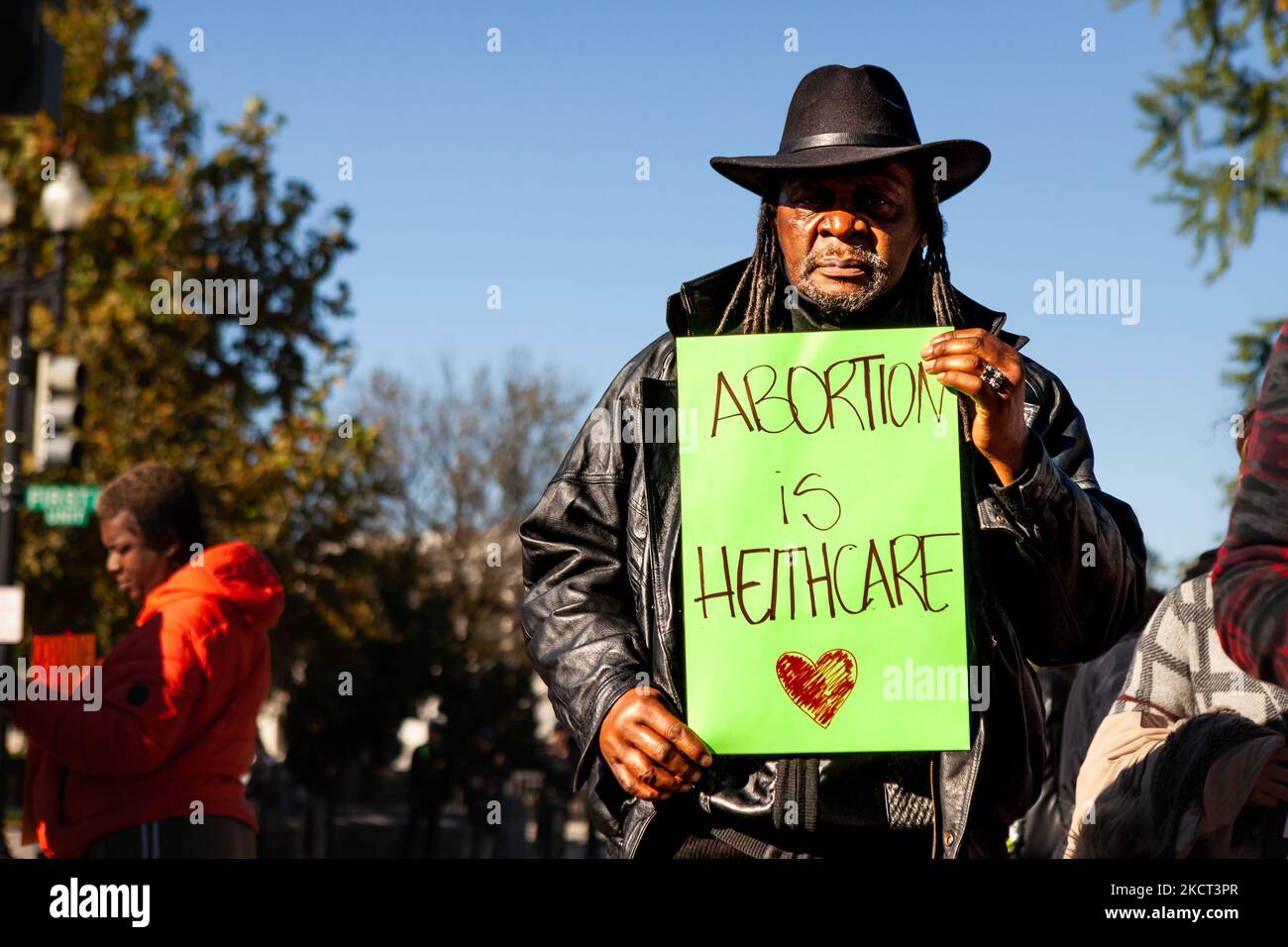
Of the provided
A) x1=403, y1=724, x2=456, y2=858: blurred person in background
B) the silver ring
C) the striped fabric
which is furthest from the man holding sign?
x1=403, y1=724, x2=456, y2=858: blurred person in background

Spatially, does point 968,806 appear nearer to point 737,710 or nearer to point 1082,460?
point 737,710

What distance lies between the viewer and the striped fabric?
1.87 m

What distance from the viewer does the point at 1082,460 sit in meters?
2.49

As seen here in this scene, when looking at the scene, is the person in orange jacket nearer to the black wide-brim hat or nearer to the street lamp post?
the black wide-brim hat

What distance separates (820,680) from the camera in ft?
7.38

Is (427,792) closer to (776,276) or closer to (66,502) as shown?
(66,502)

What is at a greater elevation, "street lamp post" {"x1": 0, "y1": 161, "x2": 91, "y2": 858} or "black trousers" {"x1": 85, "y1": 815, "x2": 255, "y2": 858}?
"street lamp post" {"x1": 0, "y1": 161, "x2": 91, "y2": 858}

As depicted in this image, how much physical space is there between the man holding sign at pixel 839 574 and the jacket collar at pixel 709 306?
0.24 ft

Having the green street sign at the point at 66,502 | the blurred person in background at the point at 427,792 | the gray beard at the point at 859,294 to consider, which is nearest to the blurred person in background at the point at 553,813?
the blurred person in background at the point at 427,792

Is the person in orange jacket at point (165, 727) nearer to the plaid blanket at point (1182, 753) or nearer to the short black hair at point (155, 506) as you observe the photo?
the short black hair at point (155, 506)

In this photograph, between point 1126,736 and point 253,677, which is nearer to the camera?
point 1126,736

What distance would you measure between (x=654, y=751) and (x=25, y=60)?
10.3 ft
